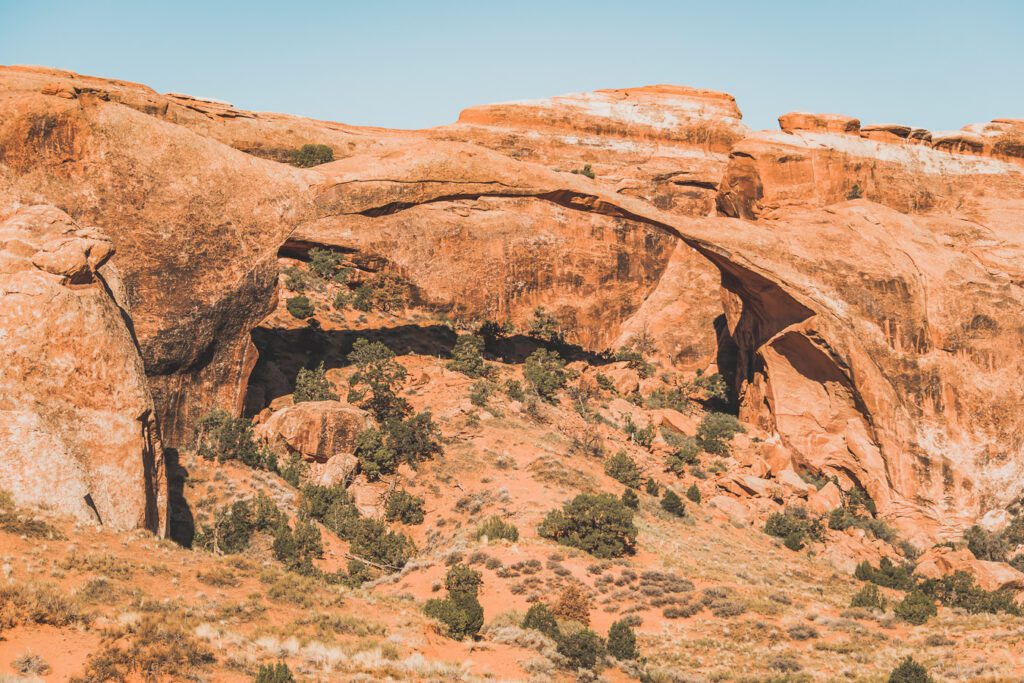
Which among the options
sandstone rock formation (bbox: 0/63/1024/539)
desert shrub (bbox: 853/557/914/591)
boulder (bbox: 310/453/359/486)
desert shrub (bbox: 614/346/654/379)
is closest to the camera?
desert shrub (bbox: 853/557/914/591)

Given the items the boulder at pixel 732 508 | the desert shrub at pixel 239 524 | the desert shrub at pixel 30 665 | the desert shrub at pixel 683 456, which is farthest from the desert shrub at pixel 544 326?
the desert shrub at pixel 30 665

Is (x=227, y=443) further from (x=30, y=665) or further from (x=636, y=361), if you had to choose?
(x=636, y=361)

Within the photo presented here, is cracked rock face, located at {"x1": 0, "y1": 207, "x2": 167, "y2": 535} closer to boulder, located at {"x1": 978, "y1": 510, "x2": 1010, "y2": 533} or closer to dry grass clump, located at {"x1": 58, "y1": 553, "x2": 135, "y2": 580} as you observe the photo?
dry grass clump, located at {"x1": 58, "y1": 553, "x2": 135, "y2": 580}

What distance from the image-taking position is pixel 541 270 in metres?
48.5

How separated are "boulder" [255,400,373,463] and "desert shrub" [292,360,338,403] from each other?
2.77 m

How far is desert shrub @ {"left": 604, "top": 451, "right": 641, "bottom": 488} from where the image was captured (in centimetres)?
3116

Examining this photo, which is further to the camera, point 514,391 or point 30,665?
point 514,391

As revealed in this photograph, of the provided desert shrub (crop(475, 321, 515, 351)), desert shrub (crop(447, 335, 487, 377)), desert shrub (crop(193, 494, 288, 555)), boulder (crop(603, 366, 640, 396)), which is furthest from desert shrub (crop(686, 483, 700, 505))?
desert shrub (crop(475, 321, 515, 351))

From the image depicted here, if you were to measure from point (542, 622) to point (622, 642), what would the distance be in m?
1.76

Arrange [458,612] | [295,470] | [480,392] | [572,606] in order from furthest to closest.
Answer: [480,392], [295,470], [572,606], [458,612]

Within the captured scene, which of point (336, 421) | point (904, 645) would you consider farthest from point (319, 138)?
point (904, 645)

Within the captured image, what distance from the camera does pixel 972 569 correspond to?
26.2 m

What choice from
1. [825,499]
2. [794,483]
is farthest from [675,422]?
[825,499]

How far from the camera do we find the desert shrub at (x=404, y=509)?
2803 centimetres
